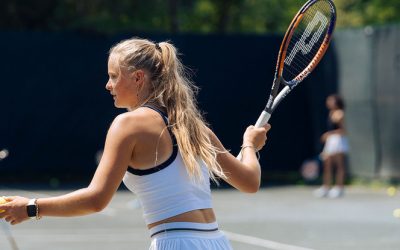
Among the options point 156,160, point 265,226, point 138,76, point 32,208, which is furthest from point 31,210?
point 265,226

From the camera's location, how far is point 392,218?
39.9 feet

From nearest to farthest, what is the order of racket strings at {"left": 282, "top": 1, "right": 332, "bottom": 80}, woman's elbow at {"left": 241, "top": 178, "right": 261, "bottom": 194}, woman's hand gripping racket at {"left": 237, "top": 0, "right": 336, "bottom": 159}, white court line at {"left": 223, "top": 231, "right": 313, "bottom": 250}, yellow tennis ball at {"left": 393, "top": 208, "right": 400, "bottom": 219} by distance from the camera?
1. woman's elbow at {"left": 241, "top": 178, "right": 261, "bottom": 194}
2. woman's hand gripping racket at {"left": 237, "top": 0, "right": 336, "bottom": 159}
3. racket strings at {"left": 282, "top": 1, "right": 332, "bottom": 80}
4. white court line at {"left": 223, "top": 231, "right": 313, "bottom": 250}
5. yellow tennis ball at {"left": 393, "top": 208, "right": 400, "bottom": 219}

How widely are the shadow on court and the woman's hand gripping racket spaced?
191 inches

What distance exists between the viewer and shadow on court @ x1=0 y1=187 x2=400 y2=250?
10031mm

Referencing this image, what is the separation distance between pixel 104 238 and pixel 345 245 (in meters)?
2.50

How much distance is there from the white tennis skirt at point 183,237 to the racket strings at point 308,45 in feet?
5.05

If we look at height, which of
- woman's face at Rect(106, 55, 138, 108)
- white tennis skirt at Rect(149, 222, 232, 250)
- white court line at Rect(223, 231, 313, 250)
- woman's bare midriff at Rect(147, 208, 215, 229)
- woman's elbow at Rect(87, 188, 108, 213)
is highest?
woman's face at Rect(106, 55, 138, 108)

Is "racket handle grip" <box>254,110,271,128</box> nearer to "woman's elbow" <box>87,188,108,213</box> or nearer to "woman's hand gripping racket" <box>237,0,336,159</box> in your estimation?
"woman's hand gripping racket" <box>237,0,336,159</box>

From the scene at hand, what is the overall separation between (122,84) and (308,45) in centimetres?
163

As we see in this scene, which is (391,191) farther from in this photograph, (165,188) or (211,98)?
(165,188)

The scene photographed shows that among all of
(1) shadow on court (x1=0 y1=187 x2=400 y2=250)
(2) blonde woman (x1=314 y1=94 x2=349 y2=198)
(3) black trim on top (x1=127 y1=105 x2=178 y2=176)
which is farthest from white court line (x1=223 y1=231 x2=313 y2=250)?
(3) black trim on top (x1=127 y1=105 x2=178 y2=176)

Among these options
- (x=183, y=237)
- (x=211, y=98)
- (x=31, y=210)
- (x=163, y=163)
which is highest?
(x=211, y=98)

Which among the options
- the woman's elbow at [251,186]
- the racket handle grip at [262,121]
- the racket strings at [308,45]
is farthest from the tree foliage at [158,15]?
the woman's elbow at [251,186]

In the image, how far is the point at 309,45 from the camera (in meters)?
5.03
